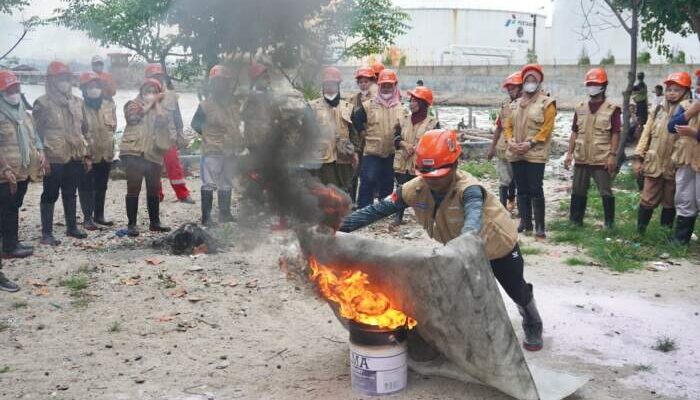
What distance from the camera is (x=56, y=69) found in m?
7.86

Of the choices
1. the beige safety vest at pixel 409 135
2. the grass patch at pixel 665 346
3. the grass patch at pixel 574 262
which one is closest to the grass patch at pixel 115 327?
the grass patch at pixel 665 346

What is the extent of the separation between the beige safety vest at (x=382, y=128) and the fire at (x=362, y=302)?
485 centimetres

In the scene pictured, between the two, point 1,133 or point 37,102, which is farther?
point 37,102

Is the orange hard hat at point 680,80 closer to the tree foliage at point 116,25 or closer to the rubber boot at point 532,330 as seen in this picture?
the rubber boot at point 532,330

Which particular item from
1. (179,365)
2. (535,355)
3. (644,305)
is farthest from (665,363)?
(179,365)

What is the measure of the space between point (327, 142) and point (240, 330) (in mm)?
3568

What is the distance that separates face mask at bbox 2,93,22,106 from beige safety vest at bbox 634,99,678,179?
680cm

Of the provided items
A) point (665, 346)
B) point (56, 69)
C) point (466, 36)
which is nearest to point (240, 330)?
point (665, 346)

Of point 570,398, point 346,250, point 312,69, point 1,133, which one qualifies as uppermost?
point 312,69

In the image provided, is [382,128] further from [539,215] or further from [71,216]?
[71,216]

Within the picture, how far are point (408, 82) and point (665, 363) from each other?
100 ft

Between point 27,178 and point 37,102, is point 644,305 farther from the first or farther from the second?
point 37,102

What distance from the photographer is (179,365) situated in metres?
4.82

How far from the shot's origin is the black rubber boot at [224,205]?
8797 millimetres
